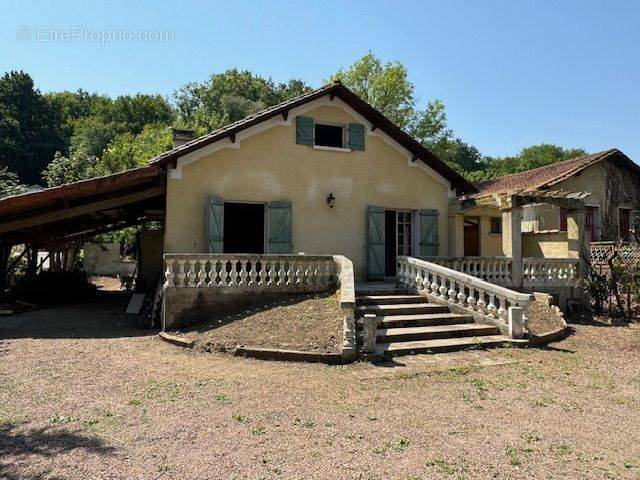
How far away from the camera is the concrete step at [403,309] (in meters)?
8.17

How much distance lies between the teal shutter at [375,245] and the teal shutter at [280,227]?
7.77 feet

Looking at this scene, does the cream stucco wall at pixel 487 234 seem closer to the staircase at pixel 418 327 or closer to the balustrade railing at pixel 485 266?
the balustrade railing at pixel 485 266

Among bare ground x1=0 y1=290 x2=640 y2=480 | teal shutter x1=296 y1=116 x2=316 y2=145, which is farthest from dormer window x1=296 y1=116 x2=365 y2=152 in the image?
bare ground x1=0 y1=290 x2=640 y2=480

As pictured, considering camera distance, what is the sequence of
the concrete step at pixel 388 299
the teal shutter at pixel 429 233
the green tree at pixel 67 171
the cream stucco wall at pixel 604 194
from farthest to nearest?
the green tree at pixel 67 171 → the cream stucco wall at pixel 604 194 → the teal shutter at pixel 429 233 → the concrete step at pixel 388 299

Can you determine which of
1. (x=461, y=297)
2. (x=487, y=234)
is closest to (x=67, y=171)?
(x=487, y=234)

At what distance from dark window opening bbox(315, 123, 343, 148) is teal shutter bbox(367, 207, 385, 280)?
7.06 feet

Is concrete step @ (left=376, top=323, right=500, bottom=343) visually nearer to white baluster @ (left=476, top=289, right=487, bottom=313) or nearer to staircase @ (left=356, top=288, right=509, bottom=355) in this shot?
staircase @ (left=356, top=288, right=509, bottom=355)

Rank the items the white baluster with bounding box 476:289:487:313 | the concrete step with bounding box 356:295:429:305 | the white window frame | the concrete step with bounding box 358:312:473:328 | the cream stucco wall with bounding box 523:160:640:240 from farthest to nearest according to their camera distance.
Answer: the cream stucco wall with bounding box 523:160:640:240
the white window frame
the concrete step with bounding box 356:295:429:305
the white baluster with bounding box 476:289:487:313
the concrete step with bounding box 358:312:473:328

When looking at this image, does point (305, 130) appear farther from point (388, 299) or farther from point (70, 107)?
point (70, 107)

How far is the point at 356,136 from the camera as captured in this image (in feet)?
39.8

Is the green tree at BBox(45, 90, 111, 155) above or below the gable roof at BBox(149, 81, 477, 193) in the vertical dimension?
above

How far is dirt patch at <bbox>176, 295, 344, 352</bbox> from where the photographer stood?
6.82 m

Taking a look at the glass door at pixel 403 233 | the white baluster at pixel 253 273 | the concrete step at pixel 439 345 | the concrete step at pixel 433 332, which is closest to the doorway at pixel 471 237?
the glass door at pixel 403 233

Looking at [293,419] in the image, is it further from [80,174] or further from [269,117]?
[80,174]
